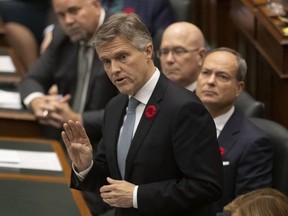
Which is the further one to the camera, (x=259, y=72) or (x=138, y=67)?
(x=259, y=72)

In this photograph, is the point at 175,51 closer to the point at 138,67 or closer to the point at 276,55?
the point at 276,55

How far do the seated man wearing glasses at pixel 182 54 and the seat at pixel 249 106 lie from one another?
0.23m

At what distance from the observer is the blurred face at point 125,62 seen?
2.28m

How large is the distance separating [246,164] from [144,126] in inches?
27.5

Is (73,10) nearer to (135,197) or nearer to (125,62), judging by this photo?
(125,62)

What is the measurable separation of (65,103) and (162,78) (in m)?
1.29

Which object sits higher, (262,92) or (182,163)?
(182,163)

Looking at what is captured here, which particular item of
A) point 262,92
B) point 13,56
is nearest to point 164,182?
point 262,92

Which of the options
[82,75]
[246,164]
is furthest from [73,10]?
[246,164]

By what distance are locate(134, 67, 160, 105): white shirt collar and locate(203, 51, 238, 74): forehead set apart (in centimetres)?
81

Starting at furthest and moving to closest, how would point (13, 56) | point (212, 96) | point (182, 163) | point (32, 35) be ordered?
point (32, 35), point (13, 56), point (212, 96), point (182, 163)

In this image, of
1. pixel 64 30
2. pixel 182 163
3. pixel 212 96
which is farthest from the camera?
pixel 64 30

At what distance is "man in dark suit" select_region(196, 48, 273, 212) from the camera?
9.57 feet

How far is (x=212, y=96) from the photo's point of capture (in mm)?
3113
